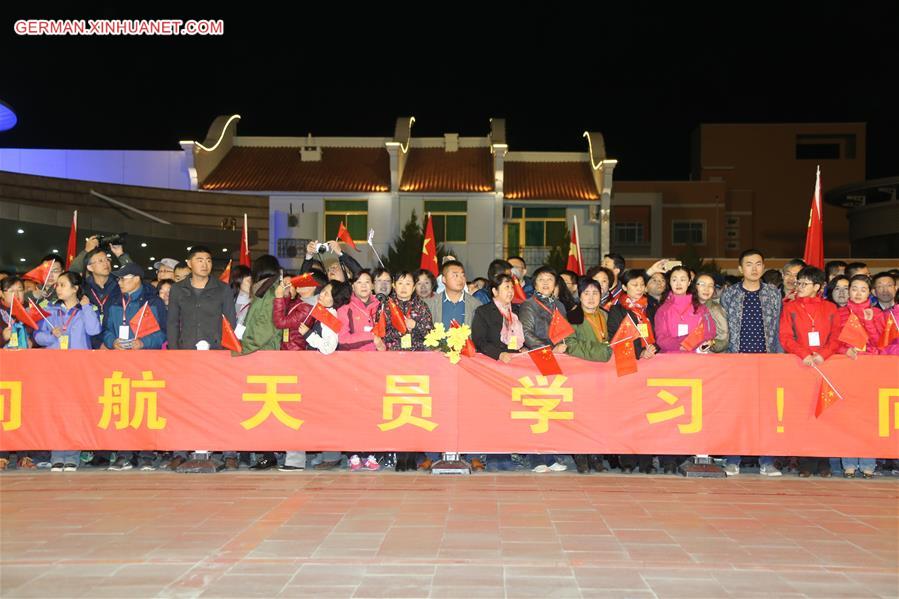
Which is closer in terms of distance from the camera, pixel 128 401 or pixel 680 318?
pixel 128 401

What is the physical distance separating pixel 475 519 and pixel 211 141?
26498 mm

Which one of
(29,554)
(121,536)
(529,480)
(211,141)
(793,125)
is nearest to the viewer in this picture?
A: (29,554)

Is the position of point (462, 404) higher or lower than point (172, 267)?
lower

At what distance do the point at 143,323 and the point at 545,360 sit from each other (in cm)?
401

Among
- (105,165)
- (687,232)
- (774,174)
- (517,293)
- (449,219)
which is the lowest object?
(517,293)

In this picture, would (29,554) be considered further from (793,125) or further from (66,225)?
(793,125)

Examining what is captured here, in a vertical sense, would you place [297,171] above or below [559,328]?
above

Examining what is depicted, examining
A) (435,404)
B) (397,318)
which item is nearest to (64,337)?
(397,318)

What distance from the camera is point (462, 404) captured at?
749 cm

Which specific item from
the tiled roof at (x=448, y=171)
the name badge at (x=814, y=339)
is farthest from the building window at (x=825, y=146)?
the name badge at (x=814, y=339)

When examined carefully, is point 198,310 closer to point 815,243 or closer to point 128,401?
point 128,401

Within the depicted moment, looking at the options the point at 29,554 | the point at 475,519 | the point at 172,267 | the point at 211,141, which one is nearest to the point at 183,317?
the point at 172,267

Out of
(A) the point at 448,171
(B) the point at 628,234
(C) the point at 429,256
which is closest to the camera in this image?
(C) the point at 429,256

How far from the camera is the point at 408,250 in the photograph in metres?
26.7
